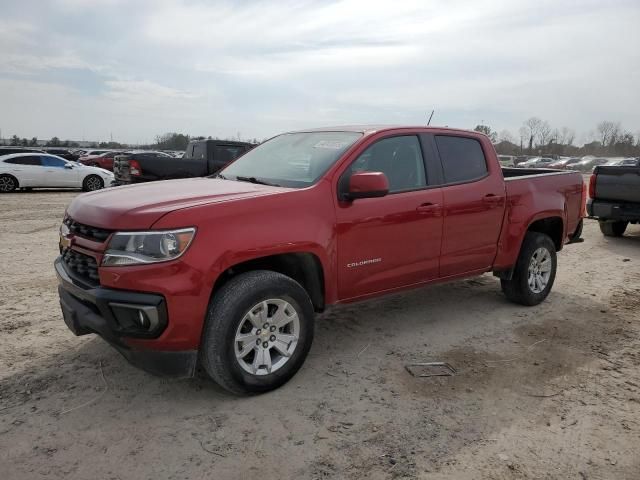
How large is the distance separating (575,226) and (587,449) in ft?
12.2

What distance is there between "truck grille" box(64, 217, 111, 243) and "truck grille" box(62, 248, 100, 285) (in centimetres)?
13

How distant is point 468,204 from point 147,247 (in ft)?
9.44

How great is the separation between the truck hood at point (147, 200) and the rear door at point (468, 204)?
5.44 ft

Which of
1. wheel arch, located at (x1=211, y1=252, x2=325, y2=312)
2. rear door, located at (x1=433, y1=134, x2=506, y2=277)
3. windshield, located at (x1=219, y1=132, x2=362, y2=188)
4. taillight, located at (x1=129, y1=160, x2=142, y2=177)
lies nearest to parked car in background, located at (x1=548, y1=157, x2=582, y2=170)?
taillight, located at (x1=129, y1=160, x2=142, y2=177)

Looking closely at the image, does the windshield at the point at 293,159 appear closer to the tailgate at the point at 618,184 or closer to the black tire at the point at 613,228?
the tailgate at the point at 618,184

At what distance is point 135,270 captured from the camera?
2.95 meters

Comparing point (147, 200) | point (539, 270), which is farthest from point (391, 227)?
point (539, 270)

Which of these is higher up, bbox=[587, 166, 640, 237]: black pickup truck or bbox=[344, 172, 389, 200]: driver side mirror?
bbox=[344, 172, 389, 200]: driver side mirror

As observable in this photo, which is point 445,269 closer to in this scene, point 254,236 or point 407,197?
point 407,197

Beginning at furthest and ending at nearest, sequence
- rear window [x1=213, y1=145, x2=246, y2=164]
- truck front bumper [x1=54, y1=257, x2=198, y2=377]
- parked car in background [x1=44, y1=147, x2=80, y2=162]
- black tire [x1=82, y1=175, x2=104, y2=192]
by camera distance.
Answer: parked car in background [x1=44, y1=147, x2=80, y2=162], black tire [x1=82, y1=175, x2=104, y2=192], rear window [x1=213, y1=145, x2=246, y2=164], truck front bumper [x1=54, y1=257, x2=198, y2=377]

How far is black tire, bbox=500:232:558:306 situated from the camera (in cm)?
529

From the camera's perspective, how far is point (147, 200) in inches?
131

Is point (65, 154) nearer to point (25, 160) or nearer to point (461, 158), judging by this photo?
point (25, 160)

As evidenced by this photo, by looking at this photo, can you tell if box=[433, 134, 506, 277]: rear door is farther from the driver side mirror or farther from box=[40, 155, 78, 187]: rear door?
box=[40, 155, 78, 187]: rear door
